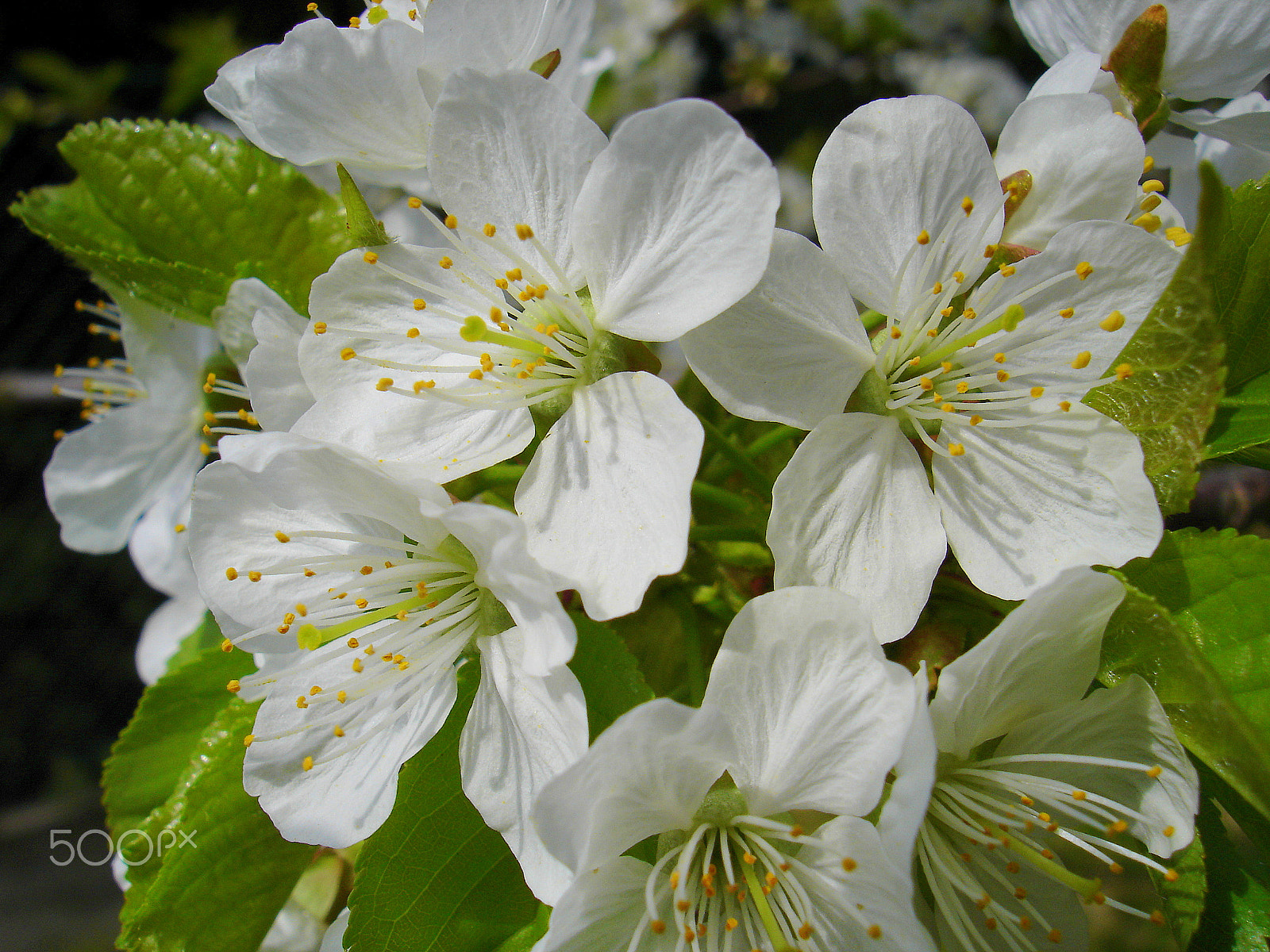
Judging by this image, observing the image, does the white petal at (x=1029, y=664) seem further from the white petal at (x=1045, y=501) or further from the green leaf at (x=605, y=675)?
the green leaf at (x=605, y=675)

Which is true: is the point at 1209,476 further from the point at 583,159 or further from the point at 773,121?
the point at 773,121

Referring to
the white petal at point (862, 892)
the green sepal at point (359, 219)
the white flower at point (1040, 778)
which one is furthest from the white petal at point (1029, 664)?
the green sepal at point (359, 219)

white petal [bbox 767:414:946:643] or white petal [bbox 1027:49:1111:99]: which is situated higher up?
white petal [bbox 1027:49:1111:99]

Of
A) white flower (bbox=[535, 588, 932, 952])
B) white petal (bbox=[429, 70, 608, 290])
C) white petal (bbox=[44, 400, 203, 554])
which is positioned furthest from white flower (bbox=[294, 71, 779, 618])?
white petal (bbox=[44, 400, 203, 554])

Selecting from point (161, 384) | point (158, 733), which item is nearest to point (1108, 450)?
point (158, 733)

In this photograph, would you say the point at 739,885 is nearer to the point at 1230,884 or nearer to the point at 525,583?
the point at 525,583

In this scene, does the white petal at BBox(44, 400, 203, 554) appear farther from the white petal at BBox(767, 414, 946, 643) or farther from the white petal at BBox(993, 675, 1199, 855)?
the white petal at BBox(993, 675, 1199, 855)

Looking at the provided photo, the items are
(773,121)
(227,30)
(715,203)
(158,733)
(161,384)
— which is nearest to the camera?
(715,203)
